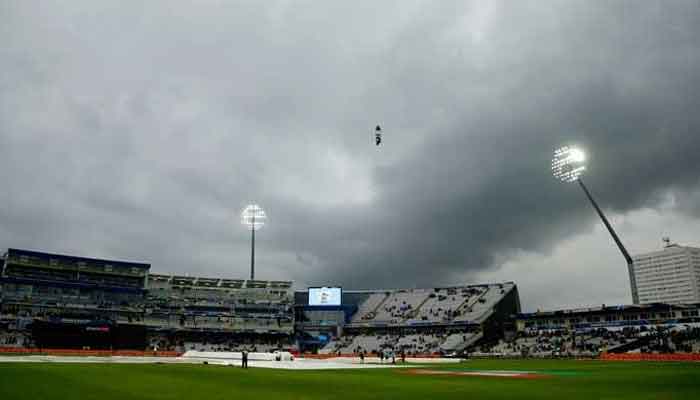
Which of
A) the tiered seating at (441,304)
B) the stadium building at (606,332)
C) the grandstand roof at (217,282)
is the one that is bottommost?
the stadium building at (606,332)

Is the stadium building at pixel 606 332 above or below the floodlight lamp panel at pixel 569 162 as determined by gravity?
below

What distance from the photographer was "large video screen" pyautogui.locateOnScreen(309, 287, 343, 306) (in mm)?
114812

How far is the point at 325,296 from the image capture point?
11562cm

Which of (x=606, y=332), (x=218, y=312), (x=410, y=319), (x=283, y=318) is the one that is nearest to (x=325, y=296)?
(x=283, y=318)

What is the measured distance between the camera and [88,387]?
21953 mm

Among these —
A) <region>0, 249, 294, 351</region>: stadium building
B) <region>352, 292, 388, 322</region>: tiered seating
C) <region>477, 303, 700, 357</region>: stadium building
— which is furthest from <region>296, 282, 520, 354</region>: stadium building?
<region>0, 249, 294, 351</region>: stadium building

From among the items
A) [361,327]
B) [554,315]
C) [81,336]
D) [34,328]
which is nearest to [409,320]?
[361,327]

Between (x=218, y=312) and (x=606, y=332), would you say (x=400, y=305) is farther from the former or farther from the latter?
(x=606, y=332)

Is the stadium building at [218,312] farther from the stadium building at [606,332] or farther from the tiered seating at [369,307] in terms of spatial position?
the stadium building at [606,332]

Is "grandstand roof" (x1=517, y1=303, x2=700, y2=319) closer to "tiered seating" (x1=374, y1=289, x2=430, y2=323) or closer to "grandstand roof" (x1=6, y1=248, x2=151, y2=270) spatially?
"tiered seating" (x1=374, y1=289, x2=430, y2=323)

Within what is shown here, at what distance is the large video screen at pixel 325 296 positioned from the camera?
115 m

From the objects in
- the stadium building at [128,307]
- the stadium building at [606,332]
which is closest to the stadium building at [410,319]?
the stadium building at [606,332]

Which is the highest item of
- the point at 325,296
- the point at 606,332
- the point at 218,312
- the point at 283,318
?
the point at 325,296

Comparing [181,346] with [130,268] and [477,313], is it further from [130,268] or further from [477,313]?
[477,313]
